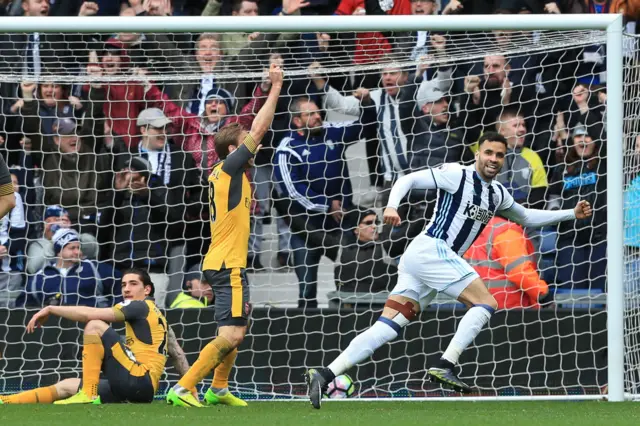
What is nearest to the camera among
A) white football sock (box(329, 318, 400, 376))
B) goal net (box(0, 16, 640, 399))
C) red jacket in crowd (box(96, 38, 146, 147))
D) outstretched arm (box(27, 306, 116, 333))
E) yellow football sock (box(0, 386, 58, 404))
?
white football sock (box(329, 318, 400, 376))

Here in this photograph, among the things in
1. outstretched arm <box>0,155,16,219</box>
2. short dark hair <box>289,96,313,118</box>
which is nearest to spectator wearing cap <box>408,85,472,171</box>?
short dark hair <box>289,96,313,118</box>

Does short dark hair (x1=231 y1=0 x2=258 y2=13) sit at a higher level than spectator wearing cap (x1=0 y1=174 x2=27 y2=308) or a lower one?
higher

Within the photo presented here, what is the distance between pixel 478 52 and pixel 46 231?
384 cm

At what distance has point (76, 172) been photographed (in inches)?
368

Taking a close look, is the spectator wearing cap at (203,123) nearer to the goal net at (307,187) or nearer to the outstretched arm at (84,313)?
the goal net at (307,187)

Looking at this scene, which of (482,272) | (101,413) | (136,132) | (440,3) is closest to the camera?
(101,413)

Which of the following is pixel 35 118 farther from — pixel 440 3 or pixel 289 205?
pixel 440 3

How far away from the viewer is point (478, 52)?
8664 millimetres

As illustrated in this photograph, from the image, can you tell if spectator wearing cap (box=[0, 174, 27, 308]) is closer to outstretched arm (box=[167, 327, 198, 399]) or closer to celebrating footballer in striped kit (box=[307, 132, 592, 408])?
outstretched arm (box=[167, 327, 198, 399])

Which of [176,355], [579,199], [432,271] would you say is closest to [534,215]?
[432,271]

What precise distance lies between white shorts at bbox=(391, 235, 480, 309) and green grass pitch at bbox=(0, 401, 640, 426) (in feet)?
2.40

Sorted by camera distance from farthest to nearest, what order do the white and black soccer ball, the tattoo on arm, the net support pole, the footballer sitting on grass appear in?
the white and black soccer ball → the tattoo on arm → the net support pole → the footballer sitting on grass

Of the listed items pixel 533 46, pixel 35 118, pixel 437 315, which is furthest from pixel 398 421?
pixel 35 118

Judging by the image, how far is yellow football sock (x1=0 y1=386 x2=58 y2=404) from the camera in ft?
25.0
